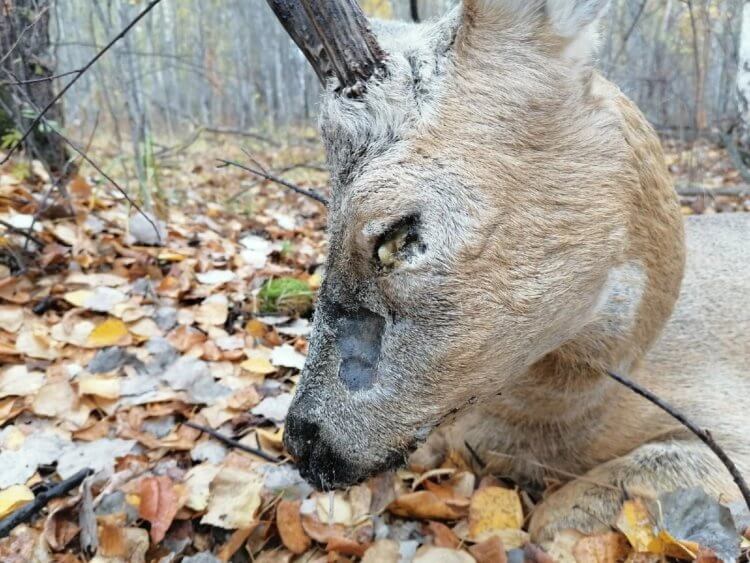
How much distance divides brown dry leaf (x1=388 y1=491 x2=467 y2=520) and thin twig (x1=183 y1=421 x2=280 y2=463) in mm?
484

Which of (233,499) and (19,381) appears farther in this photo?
(19,381)

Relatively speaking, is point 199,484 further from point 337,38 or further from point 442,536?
point 337,38

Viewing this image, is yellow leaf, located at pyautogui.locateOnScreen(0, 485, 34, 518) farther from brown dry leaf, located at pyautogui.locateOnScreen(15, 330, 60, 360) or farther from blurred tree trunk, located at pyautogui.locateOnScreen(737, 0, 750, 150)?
blurred tree trunk, located at pyautogui.locateOnScreen(737, 0, 750, 150)

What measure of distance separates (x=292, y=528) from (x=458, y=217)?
1139 millimetres

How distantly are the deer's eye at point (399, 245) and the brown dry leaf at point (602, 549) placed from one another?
3.44ft

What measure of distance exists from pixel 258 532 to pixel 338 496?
31 centimetres

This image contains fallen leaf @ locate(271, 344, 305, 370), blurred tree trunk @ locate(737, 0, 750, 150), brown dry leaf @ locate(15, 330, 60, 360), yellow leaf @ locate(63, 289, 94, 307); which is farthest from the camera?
blurred tree trunk @ locate(737, 0, 750, 150)

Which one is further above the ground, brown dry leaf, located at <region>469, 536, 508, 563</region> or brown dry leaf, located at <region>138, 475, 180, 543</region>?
brown dry leaf, located at <region>138, 475, 180, 543</region>

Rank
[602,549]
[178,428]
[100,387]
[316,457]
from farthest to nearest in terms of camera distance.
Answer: [100,387] < [178,428] < [602,549] < [316,457]

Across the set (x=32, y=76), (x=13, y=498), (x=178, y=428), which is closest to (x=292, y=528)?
(x=178, y=428)

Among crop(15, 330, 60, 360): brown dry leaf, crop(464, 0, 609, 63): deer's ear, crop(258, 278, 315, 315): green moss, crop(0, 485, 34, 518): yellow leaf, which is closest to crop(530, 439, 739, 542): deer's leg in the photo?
crop(464, 0, 609, 63): deer's ear

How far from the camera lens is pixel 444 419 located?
1.74 metres

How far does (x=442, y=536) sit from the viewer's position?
6.78ft

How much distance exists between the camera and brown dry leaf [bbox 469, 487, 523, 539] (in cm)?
214
